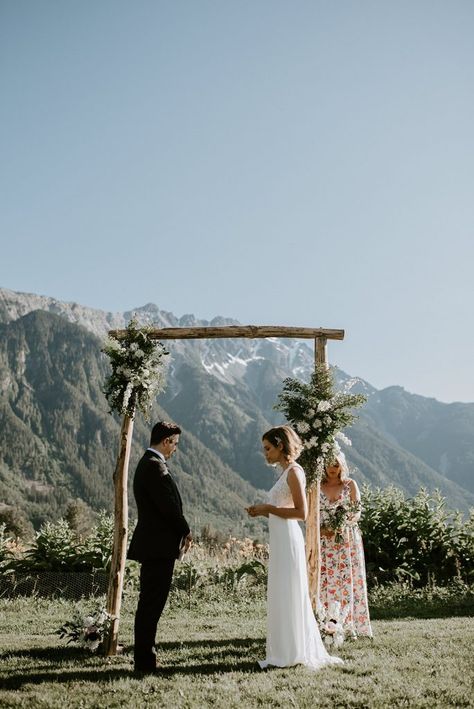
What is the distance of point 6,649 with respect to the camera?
6.23 metres

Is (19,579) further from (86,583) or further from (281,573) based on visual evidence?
(281,573)

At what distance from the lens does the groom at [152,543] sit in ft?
17.2

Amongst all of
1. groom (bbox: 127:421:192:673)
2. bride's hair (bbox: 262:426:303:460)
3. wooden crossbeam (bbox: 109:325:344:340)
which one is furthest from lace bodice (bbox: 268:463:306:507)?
wooden crossbeam (bbox: 109:325:344:340)

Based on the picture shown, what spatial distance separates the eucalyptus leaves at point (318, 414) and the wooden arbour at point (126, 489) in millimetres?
269

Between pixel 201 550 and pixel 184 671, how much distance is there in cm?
766

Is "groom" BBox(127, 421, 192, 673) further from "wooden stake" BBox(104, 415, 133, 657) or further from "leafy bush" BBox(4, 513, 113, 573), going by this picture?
"leafy bush" BBox(4, 513, 113, 573)

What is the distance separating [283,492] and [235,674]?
1665 millimetres

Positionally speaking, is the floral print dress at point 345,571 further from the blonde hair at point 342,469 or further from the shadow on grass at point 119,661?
the shadow on grass at point 119,661

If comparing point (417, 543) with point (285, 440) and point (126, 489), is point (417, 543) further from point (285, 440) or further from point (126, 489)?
point (285, 440)

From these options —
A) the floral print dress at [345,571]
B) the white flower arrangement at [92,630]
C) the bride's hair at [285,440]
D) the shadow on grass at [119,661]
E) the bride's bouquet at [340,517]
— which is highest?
the bride's hair at [285,440]

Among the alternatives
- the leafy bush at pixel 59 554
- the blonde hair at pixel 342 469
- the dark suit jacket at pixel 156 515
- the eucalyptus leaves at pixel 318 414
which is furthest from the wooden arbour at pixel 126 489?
the leafy bush at pixel 59 554

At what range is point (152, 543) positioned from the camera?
5273 mm

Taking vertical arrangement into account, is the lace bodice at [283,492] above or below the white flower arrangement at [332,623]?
above

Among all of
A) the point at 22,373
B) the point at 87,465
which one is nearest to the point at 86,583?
the point at 87,465
